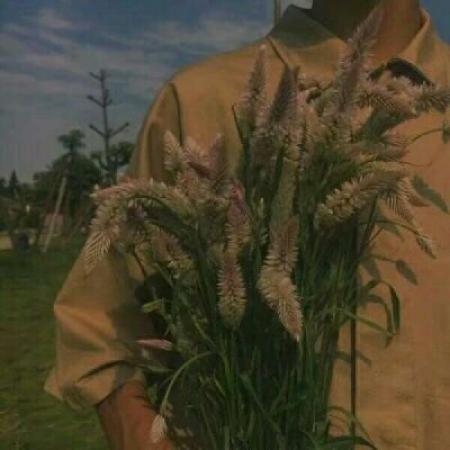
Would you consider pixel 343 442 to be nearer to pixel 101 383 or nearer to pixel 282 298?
pixel 282 298

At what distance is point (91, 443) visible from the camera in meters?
4.71

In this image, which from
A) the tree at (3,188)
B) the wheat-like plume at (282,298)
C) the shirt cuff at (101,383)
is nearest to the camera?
the wheat-like plume at (282,298)

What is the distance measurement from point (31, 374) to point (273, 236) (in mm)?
5357

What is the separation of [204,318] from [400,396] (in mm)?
295

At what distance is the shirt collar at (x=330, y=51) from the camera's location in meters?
1.24

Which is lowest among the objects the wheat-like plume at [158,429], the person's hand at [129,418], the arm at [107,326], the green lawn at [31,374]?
the green lawn at [31,374]

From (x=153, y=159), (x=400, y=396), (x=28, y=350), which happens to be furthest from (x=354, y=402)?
(x=28, y=350)

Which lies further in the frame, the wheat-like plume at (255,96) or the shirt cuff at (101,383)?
the shirt cuff at (101,383)

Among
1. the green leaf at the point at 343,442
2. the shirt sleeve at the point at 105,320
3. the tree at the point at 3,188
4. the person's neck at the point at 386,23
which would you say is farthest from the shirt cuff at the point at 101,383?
the tree at the point at 3,188

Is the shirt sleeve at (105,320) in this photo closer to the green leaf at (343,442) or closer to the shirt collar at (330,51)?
the shirt collar at (330,51)

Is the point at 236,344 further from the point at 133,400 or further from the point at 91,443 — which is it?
the point at 91,443

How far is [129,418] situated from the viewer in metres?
1.15

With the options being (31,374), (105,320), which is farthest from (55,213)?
(105,320)

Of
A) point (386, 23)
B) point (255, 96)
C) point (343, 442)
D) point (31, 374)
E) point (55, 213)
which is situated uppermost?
point (386, 23)
